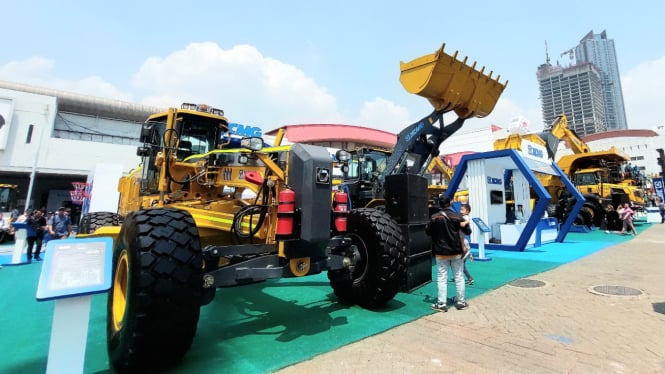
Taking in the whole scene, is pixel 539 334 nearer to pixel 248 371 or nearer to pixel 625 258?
pixel 248 371

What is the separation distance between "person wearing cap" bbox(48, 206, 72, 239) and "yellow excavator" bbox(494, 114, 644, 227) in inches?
626

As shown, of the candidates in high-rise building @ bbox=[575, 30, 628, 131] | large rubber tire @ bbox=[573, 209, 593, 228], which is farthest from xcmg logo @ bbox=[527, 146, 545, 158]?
high-rise building @ bbox=[575, 30, 628, 131]

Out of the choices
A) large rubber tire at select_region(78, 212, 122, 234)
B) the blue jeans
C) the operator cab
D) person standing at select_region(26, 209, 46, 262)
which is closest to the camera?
the blue jeans

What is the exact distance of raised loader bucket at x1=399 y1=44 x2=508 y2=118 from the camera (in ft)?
26.2

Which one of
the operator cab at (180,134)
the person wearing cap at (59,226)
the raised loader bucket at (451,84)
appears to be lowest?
the person wearing cap at (59,226)

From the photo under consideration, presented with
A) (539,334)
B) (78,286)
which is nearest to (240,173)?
(78,286)

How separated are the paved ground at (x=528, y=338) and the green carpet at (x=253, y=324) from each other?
0.96ft

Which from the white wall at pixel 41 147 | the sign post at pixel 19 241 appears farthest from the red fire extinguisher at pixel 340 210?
the white wall at pixel 41 147

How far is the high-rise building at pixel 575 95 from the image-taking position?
344ft

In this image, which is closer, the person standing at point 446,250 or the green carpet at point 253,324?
the green carpet at point 253,324

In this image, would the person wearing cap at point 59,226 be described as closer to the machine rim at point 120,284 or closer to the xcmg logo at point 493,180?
the machine rim at point 120,284

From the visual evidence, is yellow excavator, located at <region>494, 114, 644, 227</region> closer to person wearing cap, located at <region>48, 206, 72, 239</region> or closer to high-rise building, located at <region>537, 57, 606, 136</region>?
person wearing cap, located at <region>48, 206, 72, 239</region>

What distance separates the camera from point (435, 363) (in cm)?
291

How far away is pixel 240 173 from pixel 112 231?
1686 mm
